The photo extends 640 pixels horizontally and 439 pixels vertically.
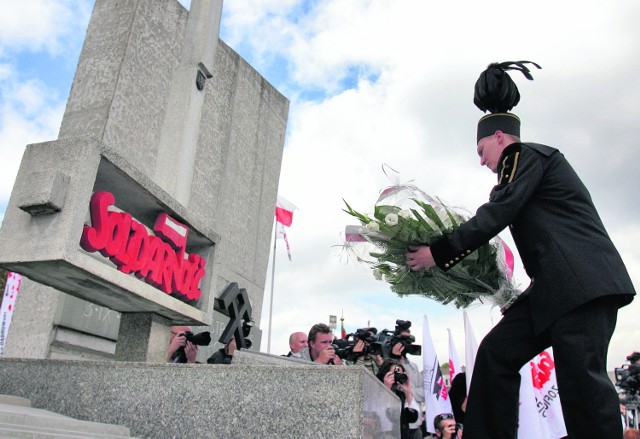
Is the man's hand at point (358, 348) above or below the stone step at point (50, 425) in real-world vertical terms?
above

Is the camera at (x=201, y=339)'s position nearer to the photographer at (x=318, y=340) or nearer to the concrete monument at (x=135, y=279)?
the concrete monument at (x=135, y=279)

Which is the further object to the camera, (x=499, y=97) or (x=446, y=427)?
(x=446, y=427)

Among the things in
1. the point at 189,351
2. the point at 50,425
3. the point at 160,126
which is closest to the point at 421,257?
the point at 50,425

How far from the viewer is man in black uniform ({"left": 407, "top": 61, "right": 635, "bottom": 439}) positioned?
79.0 inches

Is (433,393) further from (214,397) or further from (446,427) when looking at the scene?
(214,397)

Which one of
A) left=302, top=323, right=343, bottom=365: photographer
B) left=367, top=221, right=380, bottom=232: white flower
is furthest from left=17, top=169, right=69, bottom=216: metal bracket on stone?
left=302, top=323, right=343, bottom=365: photographer

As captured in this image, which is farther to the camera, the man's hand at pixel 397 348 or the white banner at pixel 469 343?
the white banner at pixel 469 343

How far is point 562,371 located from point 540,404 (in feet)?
13.0

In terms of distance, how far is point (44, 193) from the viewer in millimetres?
3441

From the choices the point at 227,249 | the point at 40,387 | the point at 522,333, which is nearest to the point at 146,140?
the point at 227,249

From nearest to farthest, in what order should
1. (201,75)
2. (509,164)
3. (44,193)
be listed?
(509,164) → (44,193) → (201,75)

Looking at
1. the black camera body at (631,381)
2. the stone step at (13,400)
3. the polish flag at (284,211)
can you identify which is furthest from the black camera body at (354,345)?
the polish flag at (284,211)

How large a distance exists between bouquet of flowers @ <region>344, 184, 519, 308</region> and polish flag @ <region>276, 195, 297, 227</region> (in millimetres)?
11956

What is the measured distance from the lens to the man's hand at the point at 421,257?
2611mm
